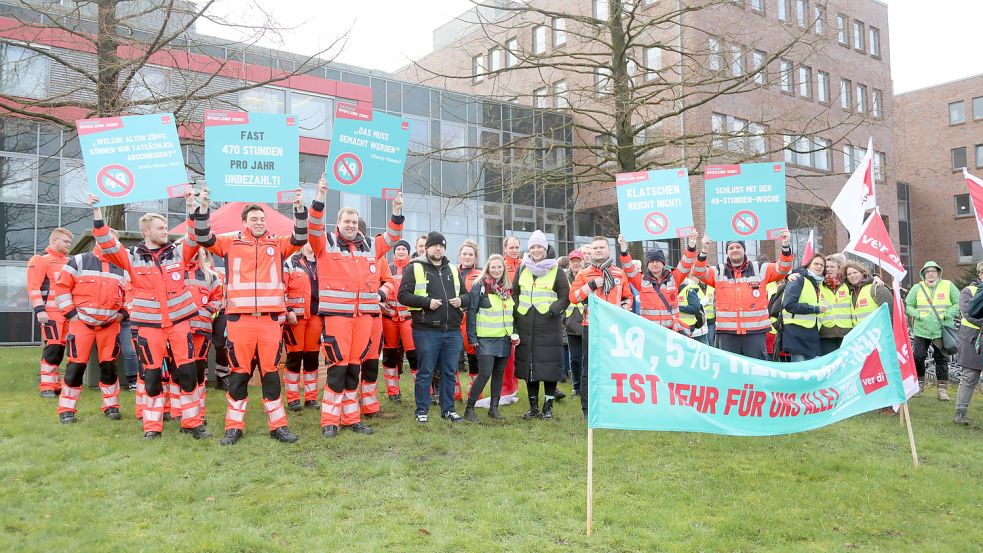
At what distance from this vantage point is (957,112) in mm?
47719

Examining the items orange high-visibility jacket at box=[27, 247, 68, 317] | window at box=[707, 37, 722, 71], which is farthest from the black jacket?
window at box=[707, 37, 722, 71]

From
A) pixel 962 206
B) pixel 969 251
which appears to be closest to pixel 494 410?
pixel 969 251

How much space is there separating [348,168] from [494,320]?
2.40m

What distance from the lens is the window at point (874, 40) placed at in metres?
36.8

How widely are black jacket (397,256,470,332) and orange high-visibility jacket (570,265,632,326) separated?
1313mm

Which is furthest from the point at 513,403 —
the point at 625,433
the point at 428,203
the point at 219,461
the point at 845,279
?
the point at 428,203

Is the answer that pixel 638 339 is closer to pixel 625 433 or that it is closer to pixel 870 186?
pixel 625 433

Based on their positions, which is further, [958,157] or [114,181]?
[958,157]

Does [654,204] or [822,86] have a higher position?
[822,86]

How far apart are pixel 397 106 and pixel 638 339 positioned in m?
24.4

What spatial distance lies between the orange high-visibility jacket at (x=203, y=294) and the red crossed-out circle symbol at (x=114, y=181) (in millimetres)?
1432

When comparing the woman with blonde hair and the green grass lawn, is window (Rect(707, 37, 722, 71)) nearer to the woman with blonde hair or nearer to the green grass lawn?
the woman with blonde hair

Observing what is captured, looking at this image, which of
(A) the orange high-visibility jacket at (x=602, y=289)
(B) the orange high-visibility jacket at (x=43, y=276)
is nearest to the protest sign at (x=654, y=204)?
(A) the orange high-visibility jacket at (x=602, y=289)

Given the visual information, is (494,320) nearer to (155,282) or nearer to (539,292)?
(539,292)
